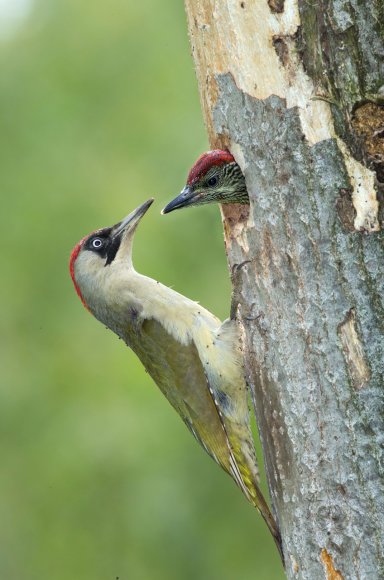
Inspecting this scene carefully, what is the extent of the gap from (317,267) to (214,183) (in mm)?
1469

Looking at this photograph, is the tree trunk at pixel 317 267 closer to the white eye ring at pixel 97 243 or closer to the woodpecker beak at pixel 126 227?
the woodpecker beak at pixel 126 227

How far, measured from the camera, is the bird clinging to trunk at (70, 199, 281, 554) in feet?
17.2

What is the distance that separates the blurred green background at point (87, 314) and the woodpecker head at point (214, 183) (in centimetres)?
278

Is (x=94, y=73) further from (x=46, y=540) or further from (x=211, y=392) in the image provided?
(x=211, y=392)

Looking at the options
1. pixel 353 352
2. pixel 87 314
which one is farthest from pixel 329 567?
pixel 87 314

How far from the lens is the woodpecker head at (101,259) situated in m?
5.93

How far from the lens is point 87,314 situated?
9125 millimetres

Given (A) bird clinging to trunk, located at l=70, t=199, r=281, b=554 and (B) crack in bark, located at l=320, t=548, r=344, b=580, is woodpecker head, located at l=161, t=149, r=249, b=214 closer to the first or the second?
(A) bird clinging to trunk, located at l=70, t=199, r=281, b=554

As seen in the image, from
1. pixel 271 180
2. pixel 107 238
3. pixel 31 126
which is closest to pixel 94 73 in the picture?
pixel 31 126

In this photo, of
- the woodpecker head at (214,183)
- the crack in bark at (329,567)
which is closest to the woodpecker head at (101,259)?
the woodpecker head at (214,183)

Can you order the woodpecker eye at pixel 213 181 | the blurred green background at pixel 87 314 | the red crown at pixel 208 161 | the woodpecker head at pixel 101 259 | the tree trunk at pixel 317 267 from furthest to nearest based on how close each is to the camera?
the blurred green background at pixel 87 314 → the woodpecker head at pixel 101 259 → the woodpecker eye at pixel 213 181 → the red crown at pixel 208 161 → the tree trunk at pixel 317 267

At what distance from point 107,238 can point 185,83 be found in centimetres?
392

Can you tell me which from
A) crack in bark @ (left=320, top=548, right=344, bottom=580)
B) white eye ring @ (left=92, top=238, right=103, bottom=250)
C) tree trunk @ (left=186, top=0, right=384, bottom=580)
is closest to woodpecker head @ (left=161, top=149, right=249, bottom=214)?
tree trunk @ (left=186, top=0, right=384, bottom=580)

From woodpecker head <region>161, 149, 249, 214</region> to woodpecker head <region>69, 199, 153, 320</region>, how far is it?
56 centimetres
